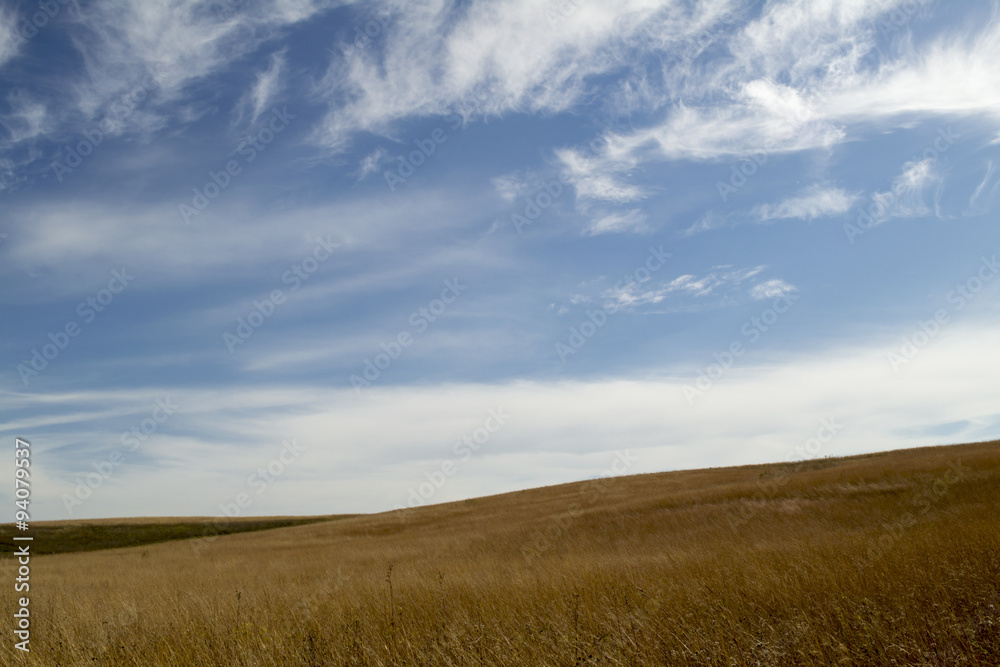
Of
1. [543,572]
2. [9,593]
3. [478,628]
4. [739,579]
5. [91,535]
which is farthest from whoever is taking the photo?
[91,535]

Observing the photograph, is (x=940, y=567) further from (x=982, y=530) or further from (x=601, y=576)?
(x=601, y=576)

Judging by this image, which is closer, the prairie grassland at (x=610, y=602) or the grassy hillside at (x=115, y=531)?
the prairie grassland at (x=610, y=602)

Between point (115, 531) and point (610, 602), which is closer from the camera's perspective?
point (610, 602)

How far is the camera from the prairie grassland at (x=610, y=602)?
6.19m

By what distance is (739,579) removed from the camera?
9109 millimetres

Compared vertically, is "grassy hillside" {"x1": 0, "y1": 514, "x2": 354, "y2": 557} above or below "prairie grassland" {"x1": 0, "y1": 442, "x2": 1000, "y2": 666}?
below

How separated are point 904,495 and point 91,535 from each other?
54475 millimetres

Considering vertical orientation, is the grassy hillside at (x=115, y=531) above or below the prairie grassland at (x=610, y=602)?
below

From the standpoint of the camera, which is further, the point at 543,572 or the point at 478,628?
the point at 543,572

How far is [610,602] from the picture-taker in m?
8.59

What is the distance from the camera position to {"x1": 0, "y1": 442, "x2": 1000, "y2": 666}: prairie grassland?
619 cm

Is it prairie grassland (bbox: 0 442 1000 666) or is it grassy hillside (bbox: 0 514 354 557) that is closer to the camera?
prairie grassland (bbox: 0 442 1000 666)

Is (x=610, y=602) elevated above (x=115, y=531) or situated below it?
above

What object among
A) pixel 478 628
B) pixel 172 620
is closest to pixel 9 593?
pixel 172 620
